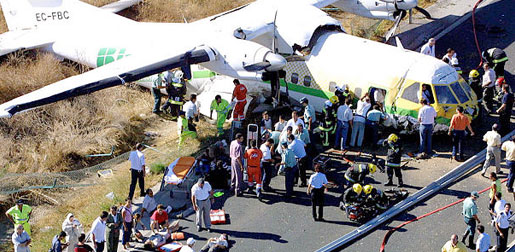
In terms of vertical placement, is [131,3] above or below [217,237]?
above

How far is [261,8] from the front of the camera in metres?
21.1

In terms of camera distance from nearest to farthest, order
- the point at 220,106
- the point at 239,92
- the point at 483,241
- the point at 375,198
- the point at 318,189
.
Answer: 1. the point at 483,241
2. the point at 318,189
3. the point at 375,198
4. the point at 220,106
5. the point at 239,92

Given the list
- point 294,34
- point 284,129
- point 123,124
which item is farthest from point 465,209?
point 123,124

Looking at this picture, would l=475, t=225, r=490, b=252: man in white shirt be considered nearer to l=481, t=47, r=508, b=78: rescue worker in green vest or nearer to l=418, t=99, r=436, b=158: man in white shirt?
l=418, t=99, r=436, b=158: man in white shirt

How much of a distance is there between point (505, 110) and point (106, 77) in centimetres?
1132

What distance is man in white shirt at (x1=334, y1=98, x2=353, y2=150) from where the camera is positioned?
17.6 meters

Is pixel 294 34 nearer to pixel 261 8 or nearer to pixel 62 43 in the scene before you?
pixel 261 8

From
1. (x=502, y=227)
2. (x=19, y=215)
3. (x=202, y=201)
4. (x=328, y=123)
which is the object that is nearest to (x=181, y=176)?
(x=202, y=201)

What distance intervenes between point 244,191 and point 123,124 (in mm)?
6530

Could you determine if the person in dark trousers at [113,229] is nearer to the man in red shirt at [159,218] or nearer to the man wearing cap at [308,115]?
the man in red shirt at [159,218]

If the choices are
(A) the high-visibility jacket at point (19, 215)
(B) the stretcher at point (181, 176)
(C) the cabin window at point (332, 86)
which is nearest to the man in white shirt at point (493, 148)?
(C) the cabin window at point (332, 86)

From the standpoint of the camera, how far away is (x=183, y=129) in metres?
18.2

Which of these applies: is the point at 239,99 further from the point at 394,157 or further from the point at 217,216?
the point at 394,157

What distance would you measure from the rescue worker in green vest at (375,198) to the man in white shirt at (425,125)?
116 inches
